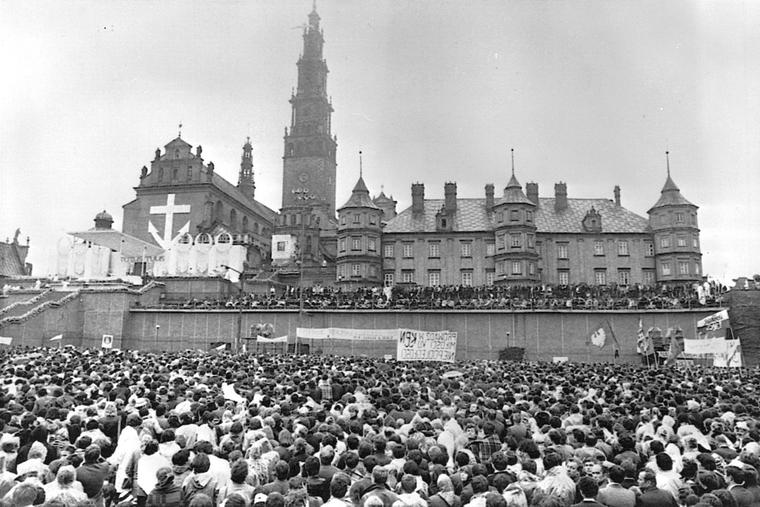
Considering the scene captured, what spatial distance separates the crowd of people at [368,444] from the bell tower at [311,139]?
299ft

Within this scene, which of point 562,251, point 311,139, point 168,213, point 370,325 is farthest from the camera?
point 311,139

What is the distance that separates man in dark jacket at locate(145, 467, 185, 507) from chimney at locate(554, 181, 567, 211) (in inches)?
2764

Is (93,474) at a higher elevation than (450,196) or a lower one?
lower

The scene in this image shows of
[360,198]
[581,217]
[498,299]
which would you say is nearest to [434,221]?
[360,198]

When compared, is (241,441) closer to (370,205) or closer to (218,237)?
(370,205)

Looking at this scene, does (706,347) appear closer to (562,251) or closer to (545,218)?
(562,251)

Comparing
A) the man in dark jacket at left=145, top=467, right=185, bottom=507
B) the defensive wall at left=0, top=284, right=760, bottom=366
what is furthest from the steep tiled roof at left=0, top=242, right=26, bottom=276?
the man in dark jacket at left=145, top=467, right=185, bottom=507

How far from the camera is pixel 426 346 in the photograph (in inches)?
1368

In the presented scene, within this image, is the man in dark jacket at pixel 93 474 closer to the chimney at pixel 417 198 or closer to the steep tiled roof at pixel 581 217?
the chimney at pixel 417 198

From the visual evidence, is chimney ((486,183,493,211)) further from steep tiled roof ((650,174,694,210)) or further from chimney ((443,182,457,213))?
steep tiled roof ((650,174,694,210))

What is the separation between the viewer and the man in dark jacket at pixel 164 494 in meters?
8.62

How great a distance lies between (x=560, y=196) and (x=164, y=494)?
2805 inches

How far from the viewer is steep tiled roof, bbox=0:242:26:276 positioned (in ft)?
263

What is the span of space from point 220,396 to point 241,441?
4.72 m
